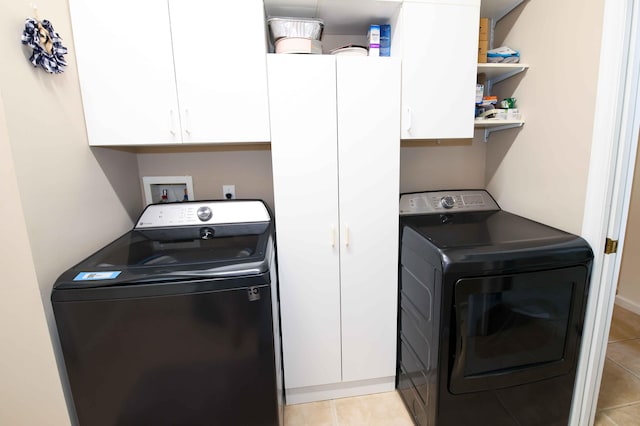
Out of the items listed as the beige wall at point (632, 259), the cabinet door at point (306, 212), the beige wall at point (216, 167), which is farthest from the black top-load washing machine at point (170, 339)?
the beige wall at point (632, 259)

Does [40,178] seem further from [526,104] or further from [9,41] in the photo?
[526,104]

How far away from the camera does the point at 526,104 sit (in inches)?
61.9

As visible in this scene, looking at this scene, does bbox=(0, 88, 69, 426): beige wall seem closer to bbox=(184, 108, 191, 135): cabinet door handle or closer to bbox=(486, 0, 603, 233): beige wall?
bbox=(184, 108, 191, 135): cabinet door handle

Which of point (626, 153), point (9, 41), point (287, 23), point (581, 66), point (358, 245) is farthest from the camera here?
point (358, 245)

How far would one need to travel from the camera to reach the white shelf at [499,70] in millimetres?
1538

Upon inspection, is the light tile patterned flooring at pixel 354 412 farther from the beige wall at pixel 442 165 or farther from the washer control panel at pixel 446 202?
the beige wall at pixel 442 165

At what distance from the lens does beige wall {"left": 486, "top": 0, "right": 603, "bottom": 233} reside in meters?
1.23

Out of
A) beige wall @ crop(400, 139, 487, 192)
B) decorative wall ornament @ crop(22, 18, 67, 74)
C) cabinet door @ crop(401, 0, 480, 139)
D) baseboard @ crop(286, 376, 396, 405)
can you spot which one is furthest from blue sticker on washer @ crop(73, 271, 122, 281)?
beige wall @ crop(400, 139, 487, 192)

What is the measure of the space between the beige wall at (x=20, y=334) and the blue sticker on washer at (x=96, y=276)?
0.12 meters

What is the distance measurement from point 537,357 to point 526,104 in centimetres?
129

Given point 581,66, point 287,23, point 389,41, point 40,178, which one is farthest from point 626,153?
point 40,178

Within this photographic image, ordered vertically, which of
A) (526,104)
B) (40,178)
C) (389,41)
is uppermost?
(389,41)

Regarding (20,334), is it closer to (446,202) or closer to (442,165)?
(446,202)

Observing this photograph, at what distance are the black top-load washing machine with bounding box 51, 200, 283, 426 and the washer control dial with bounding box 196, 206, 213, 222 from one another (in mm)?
395
